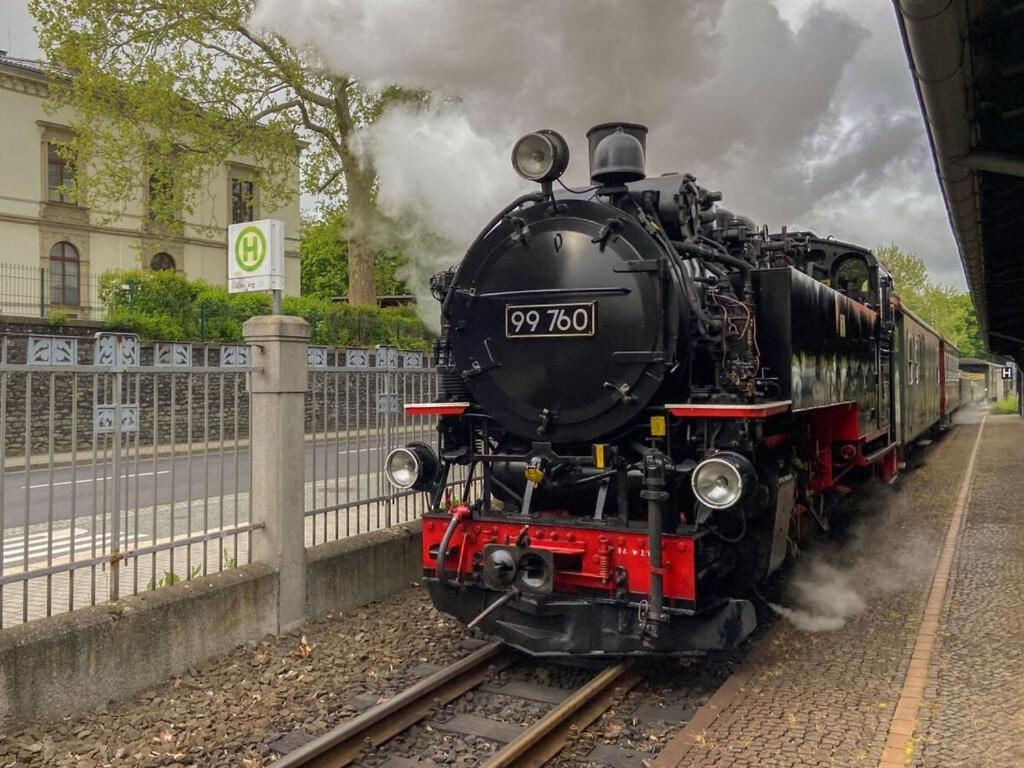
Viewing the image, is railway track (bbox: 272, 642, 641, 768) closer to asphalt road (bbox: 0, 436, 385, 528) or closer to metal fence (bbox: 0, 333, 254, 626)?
metal fence (bbox: 0, 333, 254, 626)

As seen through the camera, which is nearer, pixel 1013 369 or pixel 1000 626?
pixel 1000 626

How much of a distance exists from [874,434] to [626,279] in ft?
14.1

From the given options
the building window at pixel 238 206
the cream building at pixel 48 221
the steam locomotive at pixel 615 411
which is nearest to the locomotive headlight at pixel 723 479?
the steam locomotive at pixel 615 411

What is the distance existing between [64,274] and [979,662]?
89.3ft

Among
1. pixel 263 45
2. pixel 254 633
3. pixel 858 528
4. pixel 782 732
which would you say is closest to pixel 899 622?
pixel 782 732

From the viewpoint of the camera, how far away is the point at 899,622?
5785 mm

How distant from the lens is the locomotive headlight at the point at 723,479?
4.35 metres

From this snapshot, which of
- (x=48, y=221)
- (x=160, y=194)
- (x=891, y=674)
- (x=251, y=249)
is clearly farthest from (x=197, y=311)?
(x=891, y=674)

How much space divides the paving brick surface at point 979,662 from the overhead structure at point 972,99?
3.00 meters

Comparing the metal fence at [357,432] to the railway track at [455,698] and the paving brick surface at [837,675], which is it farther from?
the paving brick surface at [837,675]

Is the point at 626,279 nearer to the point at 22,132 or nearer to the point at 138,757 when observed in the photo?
the point at 138,757

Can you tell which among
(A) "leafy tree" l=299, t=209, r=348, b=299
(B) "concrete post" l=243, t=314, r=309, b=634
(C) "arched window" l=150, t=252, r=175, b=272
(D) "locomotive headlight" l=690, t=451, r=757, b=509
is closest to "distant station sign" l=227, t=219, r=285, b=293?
(B) "concrete post" l=243, t=314, r=309, b=634

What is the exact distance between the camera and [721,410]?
4531 millimetres

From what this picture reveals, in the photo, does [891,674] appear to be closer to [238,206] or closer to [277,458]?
[277,458]
